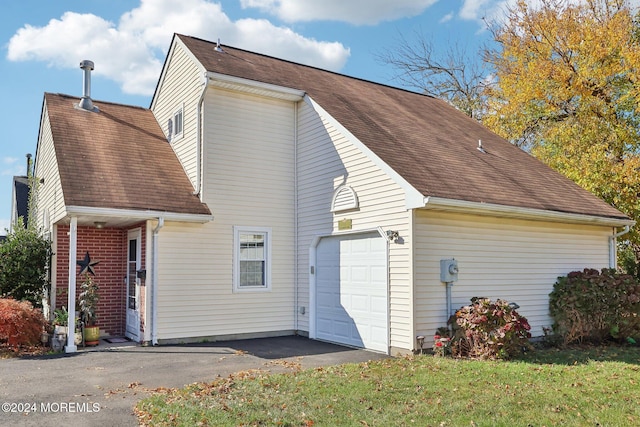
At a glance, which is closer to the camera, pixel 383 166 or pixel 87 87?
pixel 383 166

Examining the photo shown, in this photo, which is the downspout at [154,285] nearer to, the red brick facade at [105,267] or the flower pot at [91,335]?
the flower pot at [91,335]

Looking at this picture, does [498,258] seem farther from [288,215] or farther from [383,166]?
[288,215]

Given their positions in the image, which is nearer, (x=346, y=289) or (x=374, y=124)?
(x=346, y=289)

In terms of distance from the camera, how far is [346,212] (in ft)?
36.3

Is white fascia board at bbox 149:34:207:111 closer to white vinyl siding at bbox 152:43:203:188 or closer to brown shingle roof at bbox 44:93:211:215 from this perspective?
white vinyl siding at bbox 152:43:203:188

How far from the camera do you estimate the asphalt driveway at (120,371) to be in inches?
242

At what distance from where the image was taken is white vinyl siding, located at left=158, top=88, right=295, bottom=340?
441 inches

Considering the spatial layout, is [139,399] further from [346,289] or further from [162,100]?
[162,100]

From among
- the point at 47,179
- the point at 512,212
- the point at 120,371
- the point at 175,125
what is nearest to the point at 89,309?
the point at 120,371

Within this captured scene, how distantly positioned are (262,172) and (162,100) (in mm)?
4432

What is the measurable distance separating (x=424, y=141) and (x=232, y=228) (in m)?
4.76

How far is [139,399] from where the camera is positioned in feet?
21.9

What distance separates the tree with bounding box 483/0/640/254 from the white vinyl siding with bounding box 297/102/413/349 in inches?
387

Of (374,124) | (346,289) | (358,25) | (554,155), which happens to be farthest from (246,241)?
(554,155)
